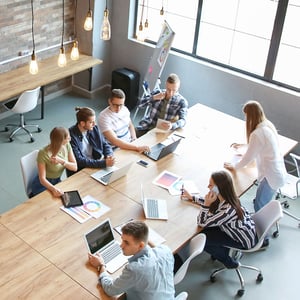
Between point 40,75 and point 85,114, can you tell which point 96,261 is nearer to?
point 85,114

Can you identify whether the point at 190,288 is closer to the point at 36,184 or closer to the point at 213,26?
the point at 36,184

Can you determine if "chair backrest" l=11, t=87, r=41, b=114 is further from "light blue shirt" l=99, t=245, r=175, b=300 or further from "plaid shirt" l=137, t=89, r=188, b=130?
"light blue shirt" l=99, t=245, r=175, b=300

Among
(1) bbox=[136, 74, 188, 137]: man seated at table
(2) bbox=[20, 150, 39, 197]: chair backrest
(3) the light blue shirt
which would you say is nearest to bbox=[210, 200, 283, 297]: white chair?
(3) the light blue shirt

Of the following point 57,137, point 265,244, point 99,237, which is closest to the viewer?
point 99,237

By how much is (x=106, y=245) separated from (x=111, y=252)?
66 mm

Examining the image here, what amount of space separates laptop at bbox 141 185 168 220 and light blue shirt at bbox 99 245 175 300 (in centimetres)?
77

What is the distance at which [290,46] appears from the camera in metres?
6.53

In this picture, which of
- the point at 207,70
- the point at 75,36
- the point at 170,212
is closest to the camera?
the point at 170,212

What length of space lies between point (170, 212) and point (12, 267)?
1.41 m

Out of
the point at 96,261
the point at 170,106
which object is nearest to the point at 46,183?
the point at 96,261

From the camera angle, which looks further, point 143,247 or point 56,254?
point 56,254

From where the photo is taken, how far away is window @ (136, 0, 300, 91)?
650 cm

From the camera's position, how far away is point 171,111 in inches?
230

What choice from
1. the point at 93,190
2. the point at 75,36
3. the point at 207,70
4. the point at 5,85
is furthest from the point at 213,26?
the point at 93,190
